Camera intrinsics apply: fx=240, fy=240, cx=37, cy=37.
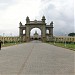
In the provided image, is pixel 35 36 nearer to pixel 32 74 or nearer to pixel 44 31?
pixel 44 31

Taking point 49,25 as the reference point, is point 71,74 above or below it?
below

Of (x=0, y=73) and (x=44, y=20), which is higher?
(x=44, y=20)

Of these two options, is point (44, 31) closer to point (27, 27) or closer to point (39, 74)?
point (27, 27)

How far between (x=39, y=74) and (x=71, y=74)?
1.33 m

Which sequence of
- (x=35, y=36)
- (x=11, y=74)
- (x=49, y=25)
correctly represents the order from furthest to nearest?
(x=35, y=36), (x=49, y=25), (x=11, y=74)

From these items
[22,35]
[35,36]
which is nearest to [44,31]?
[22,35]

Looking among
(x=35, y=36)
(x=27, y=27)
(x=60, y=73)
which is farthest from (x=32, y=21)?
(x=60, y=73)

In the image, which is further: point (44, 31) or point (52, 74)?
point (44, 31)

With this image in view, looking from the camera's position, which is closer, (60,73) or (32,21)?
(60,73)

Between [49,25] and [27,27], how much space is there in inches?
641

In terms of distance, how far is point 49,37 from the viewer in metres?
128

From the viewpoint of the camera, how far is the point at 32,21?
420 feet

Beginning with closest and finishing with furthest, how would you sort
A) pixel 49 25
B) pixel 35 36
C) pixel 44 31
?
pixel 44 31
pixel 49 25
pixel 35 36

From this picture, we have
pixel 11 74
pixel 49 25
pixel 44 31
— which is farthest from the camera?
pixel 49 25
